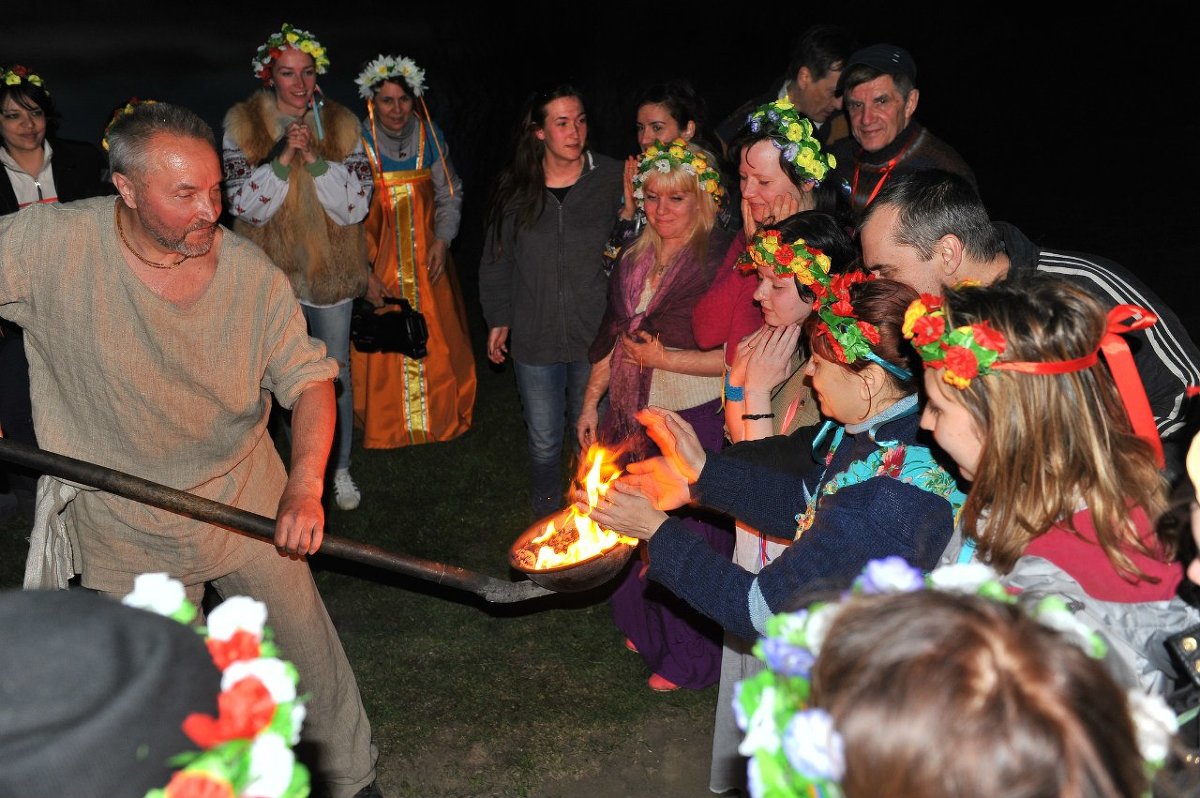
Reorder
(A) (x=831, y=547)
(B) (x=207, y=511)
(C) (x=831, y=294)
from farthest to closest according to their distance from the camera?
(B) (x=207, y=511)
(C) (x=831, y=294)
(A) (x=831, y=547)

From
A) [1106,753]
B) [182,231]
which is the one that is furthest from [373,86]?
[1106,753]

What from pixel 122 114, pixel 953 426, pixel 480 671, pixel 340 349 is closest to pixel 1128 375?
pixel 953 426

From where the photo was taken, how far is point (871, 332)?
261cm

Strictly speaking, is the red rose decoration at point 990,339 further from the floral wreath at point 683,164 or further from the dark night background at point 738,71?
the dark night background at point 738,71

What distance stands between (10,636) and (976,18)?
1701 cm

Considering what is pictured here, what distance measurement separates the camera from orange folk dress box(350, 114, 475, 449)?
6.34 metres

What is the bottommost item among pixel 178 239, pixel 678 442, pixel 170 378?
pixel 678 442

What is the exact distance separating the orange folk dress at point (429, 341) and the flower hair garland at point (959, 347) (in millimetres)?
4683

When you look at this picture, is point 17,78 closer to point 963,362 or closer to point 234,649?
point 234,649

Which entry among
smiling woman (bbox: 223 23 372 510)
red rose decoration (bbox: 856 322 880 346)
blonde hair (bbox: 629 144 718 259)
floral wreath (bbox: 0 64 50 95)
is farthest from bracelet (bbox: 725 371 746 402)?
floral wreath (bbox: 0 64 50 95)

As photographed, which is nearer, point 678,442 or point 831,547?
point 831,547

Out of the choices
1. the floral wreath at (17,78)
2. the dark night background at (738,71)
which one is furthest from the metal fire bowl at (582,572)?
the dark night background at (738,71)

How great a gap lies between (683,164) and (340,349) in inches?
Answer: 105

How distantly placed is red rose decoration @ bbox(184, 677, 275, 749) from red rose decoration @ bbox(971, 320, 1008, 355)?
1541 millimetres
